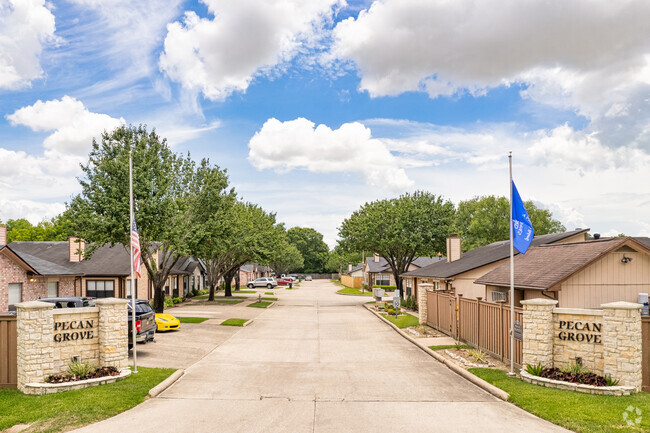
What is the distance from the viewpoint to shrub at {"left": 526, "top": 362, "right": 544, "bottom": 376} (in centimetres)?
1295

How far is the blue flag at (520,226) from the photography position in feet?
47.8

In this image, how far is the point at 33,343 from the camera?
1216cm

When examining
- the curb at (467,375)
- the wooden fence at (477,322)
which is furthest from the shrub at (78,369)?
the wooden fence at (477,322)

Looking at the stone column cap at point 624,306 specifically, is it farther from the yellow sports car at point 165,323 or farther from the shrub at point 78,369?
the yellow sports car at point 165,323

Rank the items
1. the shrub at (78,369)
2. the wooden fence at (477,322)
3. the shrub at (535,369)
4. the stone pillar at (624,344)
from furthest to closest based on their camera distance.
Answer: the wooden fence at (477,322)
the shrub at (535,369)
the shrub at (78,369)
the stone pillar at (624,344)

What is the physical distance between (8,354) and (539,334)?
14188mm

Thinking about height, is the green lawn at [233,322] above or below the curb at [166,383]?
below

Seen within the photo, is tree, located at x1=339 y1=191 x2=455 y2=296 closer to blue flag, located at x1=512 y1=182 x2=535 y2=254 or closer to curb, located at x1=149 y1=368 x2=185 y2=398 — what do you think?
blue flag, located at x1=512 y1=182 x2=535 y2=254

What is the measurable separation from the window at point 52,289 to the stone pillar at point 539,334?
31547 mm

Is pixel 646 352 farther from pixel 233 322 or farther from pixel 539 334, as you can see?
pixel 233 322

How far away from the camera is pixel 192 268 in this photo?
59.5m

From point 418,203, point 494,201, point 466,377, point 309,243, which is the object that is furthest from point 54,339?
point 309,243

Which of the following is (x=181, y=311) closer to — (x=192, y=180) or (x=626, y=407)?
(x=192, y=180)

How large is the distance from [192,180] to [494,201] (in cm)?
6533
